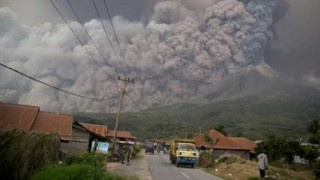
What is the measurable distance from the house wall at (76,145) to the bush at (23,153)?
1456cm

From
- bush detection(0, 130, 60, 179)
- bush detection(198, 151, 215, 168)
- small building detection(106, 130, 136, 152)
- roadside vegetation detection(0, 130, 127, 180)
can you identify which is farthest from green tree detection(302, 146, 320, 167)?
bush detection(0, 130, 60, 179)

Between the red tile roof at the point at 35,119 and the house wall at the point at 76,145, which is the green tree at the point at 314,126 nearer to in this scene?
the house wall at the point at 76,145

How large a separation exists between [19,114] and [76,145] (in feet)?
21.5

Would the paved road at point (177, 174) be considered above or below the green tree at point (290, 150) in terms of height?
below

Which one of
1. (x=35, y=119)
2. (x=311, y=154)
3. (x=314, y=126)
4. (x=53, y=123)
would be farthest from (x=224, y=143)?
(x=35, y=119)

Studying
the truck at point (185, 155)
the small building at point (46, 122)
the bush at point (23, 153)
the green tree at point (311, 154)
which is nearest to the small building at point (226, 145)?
the green tree at point (311, 154)

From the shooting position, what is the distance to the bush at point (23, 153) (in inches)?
712

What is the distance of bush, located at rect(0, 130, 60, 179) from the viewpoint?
18078 millimetres

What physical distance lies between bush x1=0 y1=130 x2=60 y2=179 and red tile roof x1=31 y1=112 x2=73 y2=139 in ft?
62.6

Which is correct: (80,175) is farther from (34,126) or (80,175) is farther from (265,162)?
(34,126)

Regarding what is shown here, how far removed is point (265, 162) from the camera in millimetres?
25500

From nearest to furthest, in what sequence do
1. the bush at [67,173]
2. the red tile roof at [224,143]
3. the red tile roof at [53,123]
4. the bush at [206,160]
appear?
the bush at [67,173] < the red tile roof at [53,123] < the bush at [206,160] < the red tile roof at [224,143]

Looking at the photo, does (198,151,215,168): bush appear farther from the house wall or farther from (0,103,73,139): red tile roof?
(0,103,73,139): red tile roof

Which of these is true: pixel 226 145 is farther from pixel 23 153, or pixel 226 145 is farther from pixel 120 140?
pixel 23 153
